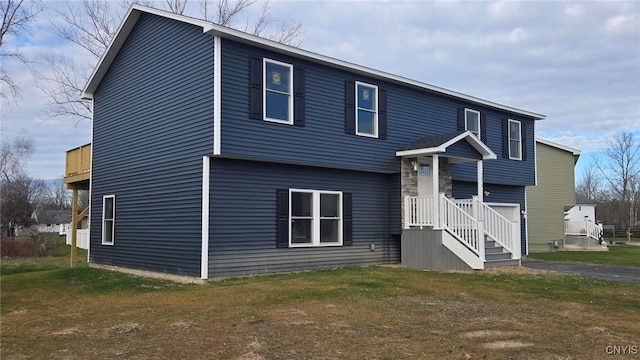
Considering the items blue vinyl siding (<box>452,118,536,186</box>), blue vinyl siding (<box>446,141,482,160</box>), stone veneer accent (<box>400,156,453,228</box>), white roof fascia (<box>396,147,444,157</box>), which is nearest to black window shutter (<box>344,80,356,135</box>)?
white roof fascia (<box>396,147,444,157</box>)

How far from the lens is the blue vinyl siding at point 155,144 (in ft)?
38.3

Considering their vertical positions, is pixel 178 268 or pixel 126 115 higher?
pixel 126 115

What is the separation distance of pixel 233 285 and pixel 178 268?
2.10 meters

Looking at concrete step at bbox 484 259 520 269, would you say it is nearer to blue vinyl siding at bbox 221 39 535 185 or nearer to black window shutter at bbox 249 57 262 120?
blue vinyl siding at bbox 221 39 535 185

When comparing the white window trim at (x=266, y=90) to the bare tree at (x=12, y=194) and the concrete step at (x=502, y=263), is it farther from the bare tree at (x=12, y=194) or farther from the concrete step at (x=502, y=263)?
the bare tree at (x=12, y=194)

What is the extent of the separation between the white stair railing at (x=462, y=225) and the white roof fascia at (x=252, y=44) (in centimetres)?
359

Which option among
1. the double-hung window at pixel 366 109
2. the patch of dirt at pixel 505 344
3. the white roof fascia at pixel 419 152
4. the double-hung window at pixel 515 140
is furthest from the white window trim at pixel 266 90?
the double-hung window at pixel 515 140

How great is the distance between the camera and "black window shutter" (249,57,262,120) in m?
11.7

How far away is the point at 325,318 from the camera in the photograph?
721 cm

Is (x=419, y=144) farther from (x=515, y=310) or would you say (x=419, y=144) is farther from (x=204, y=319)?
(x=204, y=319)

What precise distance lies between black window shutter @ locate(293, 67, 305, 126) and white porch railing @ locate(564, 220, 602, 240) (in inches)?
739

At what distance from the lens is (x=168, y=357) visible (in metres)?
5.42

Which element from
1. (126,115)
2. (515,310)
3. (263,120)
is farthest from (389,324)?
(126,115)

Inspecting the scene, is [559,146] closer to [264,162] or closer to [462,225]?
[462,225]
